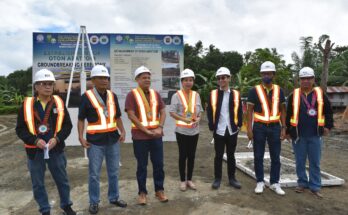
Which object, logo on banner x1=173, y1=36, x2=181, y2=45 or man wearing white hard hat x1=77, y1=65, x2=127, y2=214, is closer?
man wearing white hard hat x1=77, y1=65, x2=127, y2=214

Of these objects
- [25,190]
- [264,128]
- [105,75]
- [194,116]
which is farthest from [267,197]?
[25,190]

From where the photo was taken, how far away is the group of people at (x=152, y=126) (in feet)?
13.5

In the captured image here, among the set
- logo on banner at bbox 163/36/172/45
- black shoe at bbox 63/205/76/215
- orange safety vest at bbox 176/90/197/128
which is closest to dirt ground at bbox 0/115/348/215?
black shoe at bbox 63/205/76/215

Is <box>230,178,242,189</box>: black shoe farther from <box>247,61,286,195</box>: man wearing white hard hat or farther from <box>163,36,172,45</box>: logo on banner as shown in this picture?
<box>163,36,172,45</box>: logo on banner

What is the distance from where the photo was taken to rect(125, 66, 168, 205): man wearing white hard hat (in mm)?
4703

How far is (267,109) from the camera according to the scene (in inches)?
204

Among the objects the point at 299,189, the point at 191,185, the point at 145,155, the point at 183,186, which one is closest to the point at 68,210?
the point at 145,155

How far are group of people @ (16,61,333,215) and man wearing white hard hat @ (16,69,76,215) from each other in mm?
11

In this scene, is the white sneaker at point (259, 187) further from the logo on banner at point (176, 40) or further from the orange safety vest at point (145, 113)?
the logo on banner at point (176, 40)

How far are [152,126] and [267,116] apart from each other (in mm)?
1815

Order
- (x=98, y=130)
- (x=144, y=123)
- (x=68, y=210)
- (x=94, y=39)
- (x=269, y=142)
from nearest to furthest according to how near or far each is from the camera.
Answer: (x=68, y=210) → (x=98, y=130) → (x=144, y=123) → (x=269, y=142) → (x=94, y=39)

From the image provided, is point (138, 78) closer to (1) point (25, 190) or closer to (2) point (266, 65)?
(2) point (266, 65)

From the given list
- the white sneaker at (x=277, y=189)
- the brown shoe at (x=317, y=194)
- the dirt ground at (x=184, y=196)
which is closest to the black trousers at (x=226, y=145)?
the dirt ground at (x=184, y=196)

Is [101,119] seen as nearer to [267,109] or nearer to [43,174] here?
[43,174]
